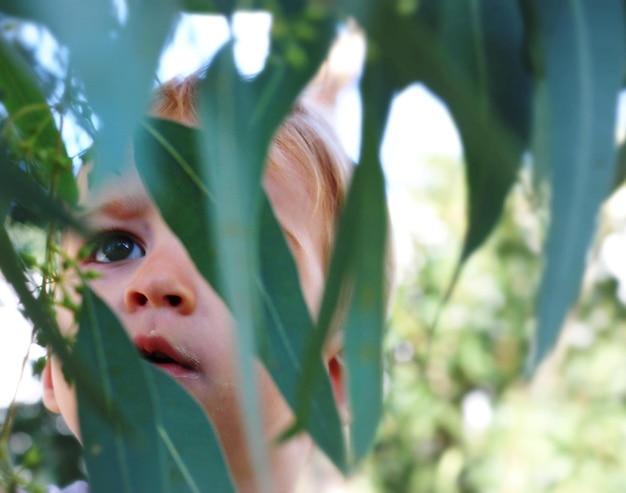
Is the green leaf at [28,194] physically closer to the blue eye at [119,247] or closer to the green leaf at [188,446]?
the green leaf at [188,446]

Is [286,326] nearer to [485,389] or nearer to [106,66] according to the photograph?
[106,66]

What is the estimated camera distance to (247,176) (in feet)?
1.36

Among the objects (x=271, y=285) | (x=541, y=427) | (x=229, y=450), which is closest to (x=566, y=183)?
(x=271, y=285)

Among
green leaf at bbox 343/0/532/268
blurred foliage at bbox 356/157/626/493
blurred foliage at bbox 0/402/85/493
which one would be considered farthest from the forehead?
blurred foliage at bbox 356/157/626/493

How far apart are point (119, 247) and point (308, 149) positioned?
0.19 meters

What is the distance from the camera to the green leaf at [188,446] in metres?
0.54

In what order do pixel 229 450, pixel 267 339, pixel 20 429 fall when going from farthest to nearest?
pixel 20 429
pixel 229 450
pixel 267 339

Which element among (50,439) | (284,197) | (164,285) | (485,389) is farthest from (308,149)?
(485,389)

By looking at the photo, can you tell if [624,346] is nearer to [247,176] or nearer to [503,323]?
[503,323]

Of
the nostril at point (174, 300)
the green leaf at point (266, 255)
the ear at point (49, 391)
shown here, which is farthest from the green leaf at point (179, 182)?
the ear at point (49, 391)

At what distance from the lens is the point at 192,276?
0.81 metres

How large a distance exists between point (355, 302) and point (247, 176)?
0.07 metres

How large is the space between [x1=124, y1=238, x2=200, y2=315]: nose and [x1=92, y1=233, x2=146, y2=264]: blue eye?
42mm

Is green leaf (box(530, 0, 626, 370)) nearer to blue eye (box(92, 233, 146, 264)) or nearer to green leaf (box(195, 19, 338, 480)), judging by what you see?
green leaf (box(195, 19, 338, 480))
